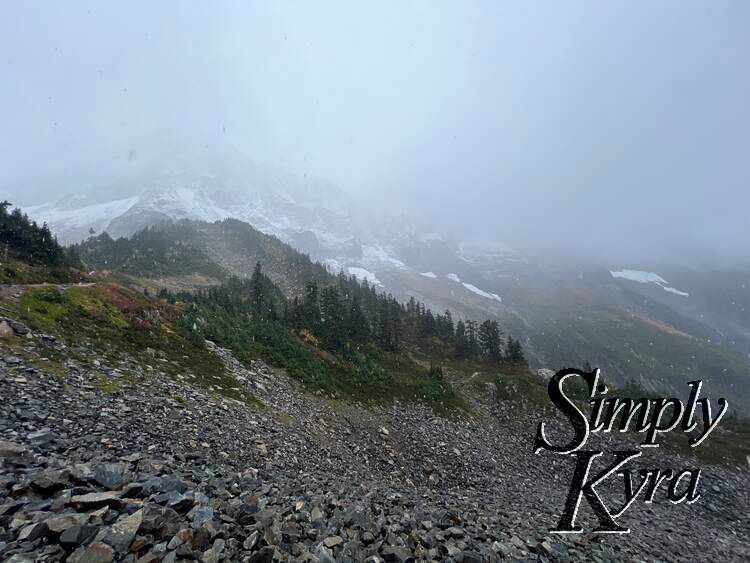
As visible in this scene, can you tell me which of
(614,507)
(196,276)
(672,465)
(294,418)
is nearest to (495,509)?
(294,418)

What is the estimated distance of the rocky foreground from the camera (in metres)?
6.96

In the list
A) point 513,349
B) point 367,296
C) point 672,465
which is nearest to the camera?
point 672,465

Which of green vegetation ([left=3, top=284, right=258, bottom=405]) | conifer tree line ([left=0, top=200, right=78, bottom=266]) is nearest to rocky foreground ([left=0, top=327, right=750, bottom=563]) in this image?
green vegetation ([left=3, top=284, right=258, bottom=405])

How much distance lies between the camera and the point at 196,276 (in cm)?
10638

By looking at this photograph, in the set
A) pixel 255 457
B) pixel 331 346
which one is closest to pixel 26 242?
pixel 331 346

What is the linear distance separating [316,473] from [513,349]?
58415mm

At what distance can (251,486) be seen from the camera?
11.1 meters

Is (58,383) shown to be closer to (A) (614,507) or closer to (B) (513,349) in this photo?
(A) (614,507)

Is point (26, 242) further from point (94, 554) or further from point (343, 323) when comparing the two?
point (94, 554)

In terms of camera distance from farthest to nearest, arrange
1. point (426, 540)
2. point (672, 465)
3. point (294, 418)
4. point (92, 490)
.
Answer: point (672, 465) → point (294, 418) → point (426, 540) → point (92, 490)

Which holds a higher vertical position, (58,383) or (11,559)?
(11,559)

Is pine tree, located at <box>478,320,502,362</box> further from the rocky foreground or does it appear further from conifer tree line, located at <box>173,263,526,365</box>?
the rocky foreground

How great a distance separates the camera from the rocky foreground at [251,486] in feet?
22.9

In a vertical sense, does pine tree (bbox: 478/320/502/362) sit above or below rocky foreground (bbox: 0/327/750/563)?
above
